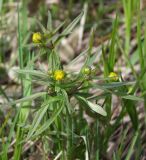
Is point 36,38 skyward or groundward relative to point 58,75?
skyward

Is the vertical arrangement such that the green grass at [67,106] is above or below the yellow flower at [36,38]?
below

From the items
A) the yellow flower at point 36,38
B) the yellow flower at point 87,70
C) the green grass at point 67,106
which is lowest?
the green grass at point 67,106

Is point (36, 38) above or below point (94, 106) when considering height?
above

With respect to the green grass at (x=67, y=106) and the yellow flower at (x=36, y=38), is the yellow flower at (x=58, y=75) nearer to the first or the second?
the green grass at (x=67, y=106)

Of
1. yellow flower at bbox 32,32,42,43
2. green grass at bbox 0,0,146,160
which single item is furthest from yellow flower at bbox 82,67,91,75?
yellow flower at bbox 32,32,42,43

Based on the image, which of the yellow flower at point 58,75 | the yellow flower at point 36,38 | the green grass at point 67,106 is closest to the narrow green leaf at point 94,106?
the green grass at point 67,106

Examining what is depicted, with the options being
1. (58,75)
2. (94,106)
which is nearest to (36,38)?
(58,75)

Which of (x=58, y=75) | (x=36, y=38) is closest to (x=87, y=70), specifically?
(x=58, y=75)

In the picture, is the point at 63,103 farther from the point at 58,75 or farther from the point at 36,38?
the point at 36,38

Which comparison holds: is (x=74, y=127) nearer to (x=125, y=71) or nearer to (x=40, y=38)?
(x=40, y=38)

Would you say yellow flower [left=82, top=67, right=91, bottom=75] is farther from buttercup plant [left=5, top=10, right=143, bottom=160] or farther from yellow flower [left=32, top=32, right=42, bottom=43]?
yellow flower [left=32, top=32, right=42, bottom=43]

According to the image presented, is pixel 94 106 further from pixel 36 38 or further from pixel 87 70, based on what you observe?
pixel 36 38

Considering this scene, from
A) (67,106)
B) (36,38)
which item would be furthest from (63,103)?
(36,38)
